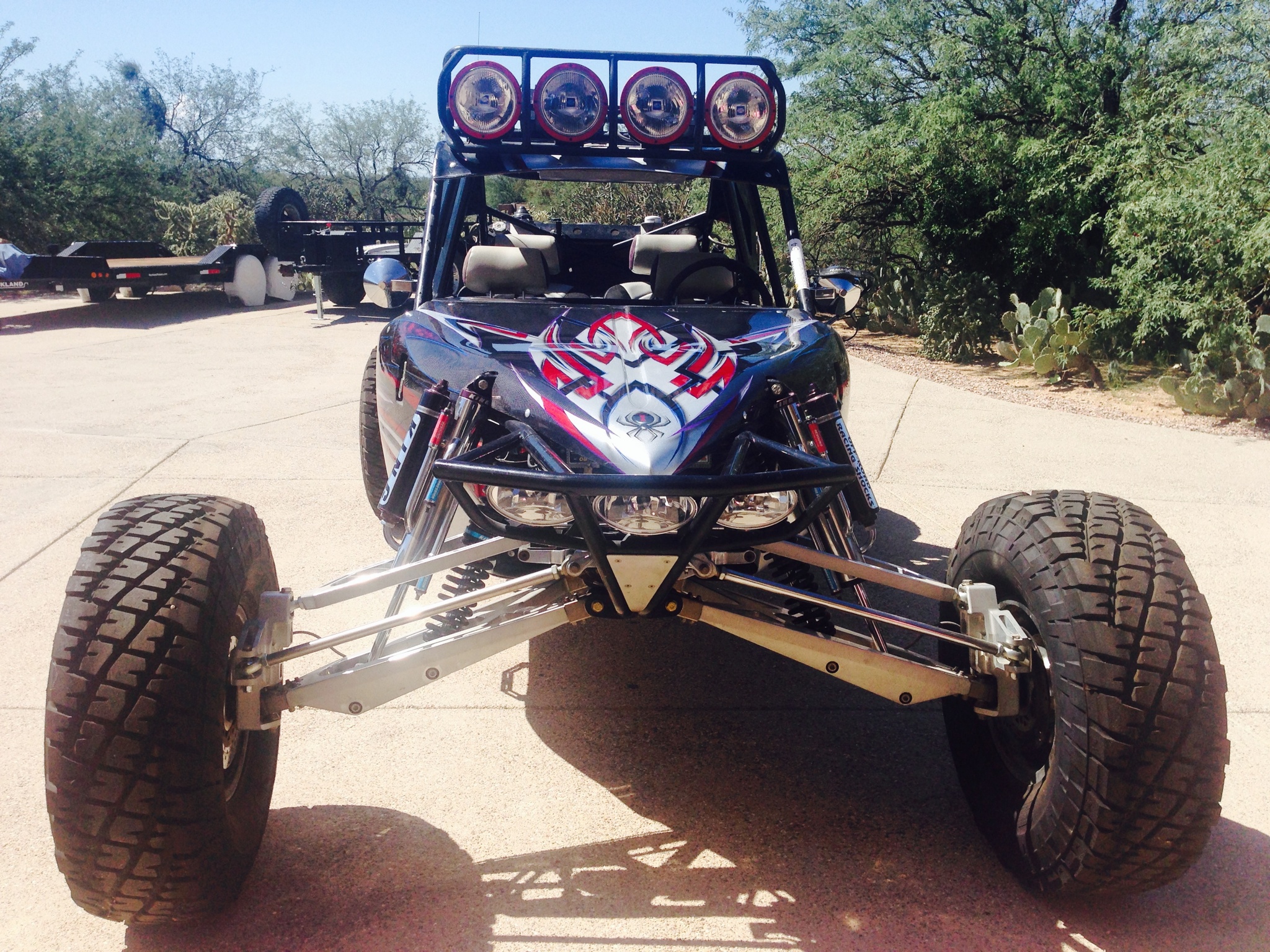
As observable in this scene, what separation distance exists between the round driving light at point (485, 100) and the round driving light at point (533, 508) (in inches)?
74.1

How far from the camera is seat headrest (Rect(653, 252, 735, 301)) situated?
4121 mm

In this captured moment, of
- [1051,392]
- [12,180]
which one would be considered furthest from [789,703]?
[12,180]

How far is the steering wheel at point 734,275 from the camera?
13.1 feet

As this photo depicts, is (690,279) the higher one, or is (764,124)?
(764,124)

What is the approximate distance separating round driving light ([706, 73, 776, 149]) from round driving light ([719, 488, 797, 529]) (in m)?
1.89

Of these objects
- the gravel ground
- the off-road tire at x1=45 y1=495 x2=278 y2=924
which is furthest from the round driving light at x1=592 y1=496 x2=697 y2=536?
the gravel ground

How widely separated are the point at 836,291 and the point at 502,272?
131 centimetres

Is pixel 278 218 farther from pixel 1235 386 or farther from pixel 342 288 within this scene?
pixel 1235 386

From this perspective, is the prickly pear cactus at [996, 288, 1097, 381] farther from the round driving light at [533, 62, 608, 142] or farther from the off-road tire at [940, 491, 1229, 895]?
the off-road tire at [940, 491, 1229, 895]

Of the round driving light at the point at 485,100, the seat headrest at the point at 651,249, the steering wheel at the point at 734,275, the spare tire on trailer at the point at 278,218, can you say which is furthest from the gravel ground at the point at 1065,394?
the spare tire on trailer at the point at 278,218

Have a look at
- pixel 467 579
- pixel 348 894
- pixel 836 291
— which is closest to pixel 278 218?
pixel 836 291

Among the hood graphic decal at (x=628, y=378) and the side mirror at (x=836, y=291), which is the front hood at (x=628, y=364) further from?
the side mirror at (x=836, y=291)

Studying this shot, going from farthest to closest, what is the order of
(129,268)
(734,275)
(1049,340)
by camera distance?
(129,268)
(1049,340)
(734,275)

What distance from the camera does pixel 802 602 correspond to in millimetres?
2688
